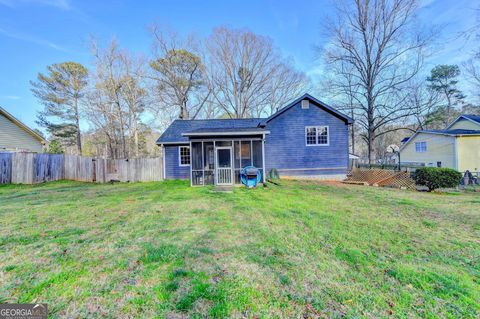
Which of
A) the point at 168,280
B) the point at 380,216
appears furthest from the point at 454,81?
the point at 168,280

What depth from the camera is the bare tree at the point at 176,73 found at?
76.8ft

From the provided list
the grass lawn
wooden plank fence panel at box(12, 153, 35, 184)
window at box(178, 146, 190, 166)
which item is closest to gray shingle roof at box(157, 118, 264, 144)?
window at box(178, 146, 190, 166)

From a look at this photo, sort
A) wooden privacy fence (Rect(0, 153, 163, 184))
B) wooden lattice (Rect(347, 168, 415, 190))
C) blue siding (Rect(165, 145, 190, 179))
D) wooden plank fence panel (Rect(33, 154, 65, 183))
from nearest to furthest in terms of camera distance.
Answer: wooden lattice (Rect(347, 168, 415, 190)) < wooden privacy fence (Rect(0, 153, 163, 184)) < wooden plank fence panel (Rect(33, 154, 65, 183)) < blue siding (Rect(165, 145, 190, 179))

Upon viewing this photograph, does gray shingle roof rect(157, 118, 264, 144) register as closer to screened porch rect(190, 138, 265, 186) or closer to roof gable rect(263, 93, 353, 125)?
roof gable rect(263, 93, 353, 125)

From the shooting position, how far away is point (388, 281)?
2.66 m

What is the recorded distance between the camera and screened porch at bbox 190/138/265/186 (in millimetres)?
11414

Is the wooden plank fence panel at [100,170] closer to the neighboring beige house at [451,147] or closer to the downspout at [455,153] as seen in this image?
the neighboring beige house at [451,147]

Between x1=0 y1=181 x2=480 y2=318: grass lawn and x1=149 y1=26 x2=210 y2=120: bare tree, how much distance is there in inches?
850

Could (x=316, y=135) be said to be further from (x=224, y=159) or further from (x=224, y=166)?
(x=224, y=166)

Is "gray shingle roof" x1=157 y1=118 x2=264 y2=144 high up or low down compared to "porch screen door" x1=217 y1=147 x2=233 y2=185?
up

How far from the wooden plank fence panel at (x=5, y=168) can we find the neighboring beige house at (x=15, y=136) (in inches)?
127

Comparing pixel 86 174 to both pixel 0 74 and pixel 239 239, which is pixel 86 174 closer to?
pixel 239 239

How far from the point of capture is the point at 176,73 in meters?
24.7

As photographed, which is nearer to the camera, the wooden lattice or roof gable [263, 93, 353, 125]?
the wooden lattice
